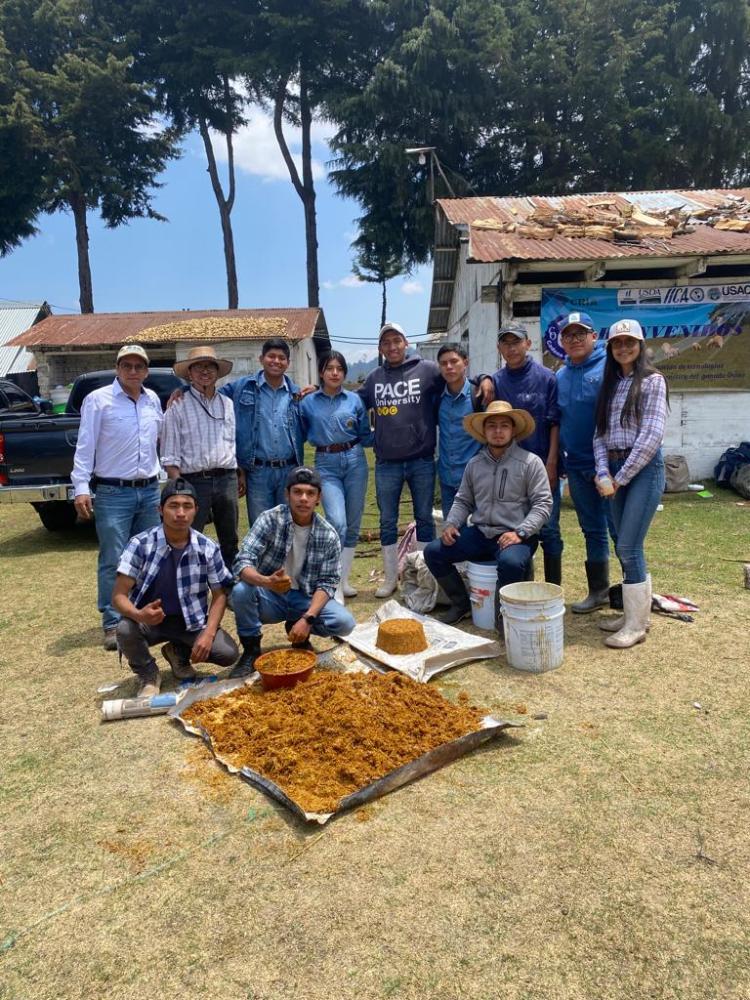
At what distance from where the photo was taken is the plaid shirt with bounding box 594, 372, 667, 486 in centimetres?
389

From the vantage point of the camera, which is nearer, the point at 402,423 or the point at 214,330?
the point at 402,423

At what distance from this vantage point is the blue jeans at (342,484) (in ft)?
15.6

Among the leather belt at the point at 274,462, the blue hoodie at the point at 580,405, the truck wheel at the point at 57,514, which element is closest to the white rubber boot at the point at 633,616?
the blue hoodie at the point at 580,405

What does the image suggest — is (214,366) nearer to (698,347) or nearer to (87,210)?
(698,347)

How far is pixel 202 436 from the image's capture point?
4.46 meters

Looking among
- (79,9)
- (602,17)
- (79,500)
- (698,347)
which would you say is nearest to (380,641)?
(79,500)

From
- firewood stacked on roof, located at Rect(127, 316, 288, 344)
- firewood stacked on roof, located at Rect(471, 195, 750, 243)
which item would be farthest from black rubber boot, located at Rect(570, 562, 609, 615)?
firewood stacked on roof, located at Rect(127, 316, 288, 344)

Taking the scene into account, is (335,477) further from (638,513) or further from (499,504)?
(638,513)

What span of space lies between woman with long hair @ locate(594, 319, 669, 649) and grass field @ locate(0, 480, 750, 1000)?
0.56m

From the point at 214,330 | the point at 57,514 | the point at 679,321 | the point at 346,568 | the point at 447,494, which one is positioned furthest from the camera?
the point at 214,330

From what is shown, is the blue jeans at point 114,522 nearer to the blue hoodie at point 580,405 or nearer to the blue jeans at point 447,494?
the blue jeans at point 447,494

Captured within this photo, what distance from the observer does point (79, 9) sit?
26172mm

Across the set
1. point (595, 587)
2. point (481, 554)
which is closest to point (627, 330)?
point (481, 554)

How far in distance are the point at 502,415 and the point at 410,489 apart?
1.17 metres
